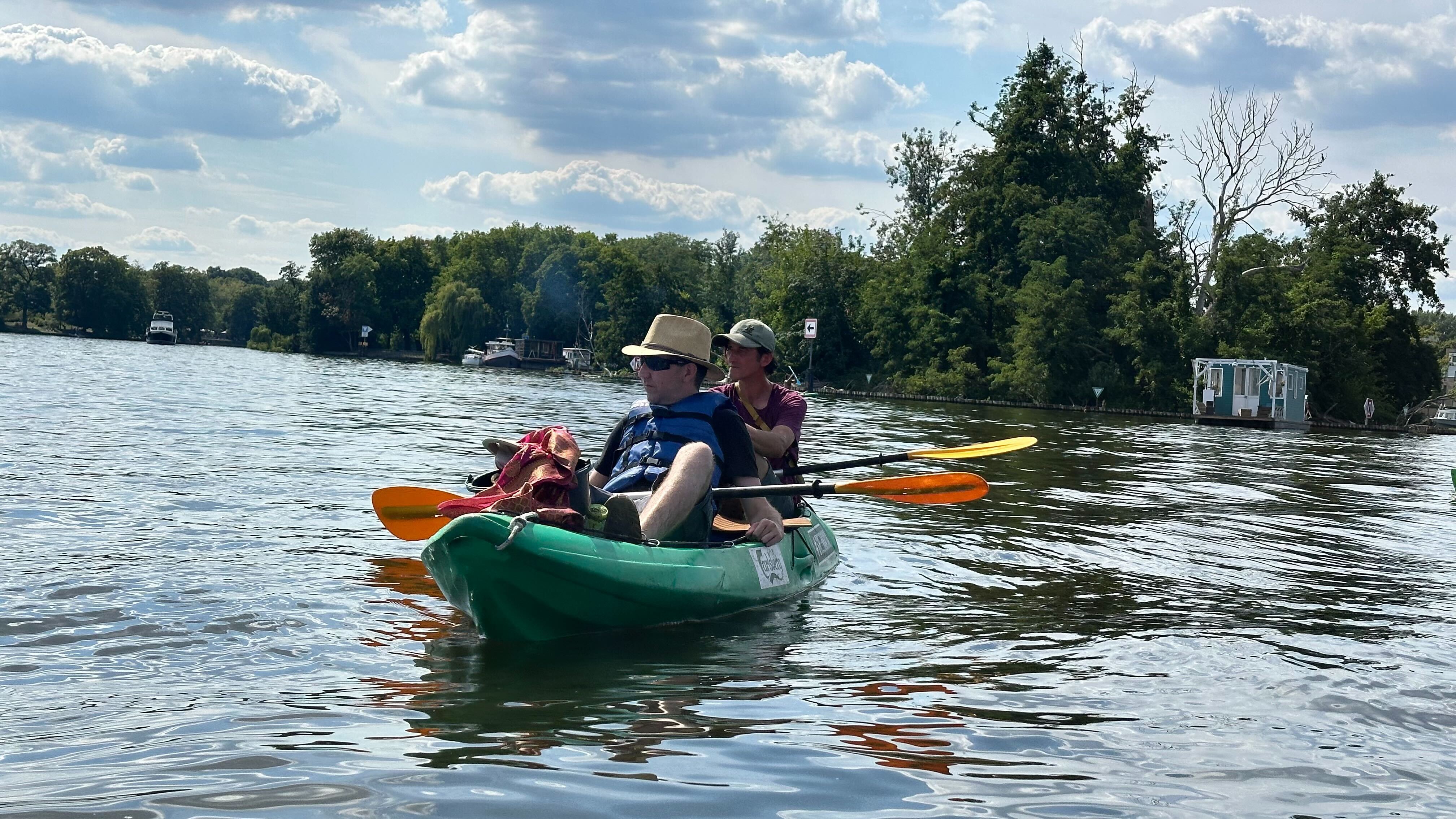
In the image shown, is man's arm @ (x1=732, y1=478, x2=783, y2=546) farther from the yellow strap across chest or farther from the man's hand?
the yellow strap across chest

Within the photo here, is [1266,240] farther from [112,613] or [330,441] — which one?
[112,613]

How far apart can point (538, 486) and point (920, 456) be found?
419 centimetres

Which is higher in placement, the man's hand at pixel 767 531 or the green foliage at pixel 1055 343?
the green foliage at pixel 1055 343

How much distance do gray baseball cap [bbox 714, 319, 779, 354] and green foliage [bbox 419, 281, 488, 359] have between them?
85328mm

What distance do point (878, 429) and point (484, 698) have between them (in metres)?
23.7

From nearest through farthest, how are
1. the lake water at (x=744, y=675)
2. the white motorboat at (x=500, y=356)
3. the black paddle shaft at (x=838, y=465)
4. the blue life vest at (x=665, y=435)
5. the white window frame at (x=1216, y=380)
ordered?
the lake water at (x=744, y=675) < the blue life vest at (x=665, y=435) < the black paddle shaft at (x=838, y=465) < the white window frame at (x=1216, y=380) < the white motorboat at (x=500, y=356)

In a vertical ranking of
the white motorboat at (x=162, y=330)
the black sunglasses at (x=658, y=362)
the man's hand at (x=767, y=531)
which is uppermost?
the white motorboat at (x=162, y=330)

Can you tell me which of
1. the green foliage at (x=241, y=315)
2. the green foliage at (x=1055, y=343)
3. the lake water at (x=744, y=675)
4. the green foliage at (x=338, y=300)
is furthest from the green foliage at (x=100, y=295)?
the lake water at (x=744, y=675)

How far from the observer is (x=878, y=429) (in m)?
28.6

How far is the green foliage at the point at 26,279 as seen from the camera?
121m

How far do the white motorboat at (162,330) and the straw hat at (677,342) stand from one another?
11190cm

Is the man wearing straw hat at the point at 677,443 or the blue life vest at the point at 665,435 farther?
the blue life vest at the point at 665,435

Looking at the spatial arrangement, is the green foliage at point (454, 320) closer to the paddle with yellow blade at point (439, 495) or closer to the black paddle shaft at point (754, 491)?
the paddle with yellow blade at point (439, 495)

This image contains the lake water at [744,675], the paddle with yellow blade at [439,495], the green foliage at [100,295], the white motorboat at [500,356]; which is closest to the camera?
the lake water at [744,675]
